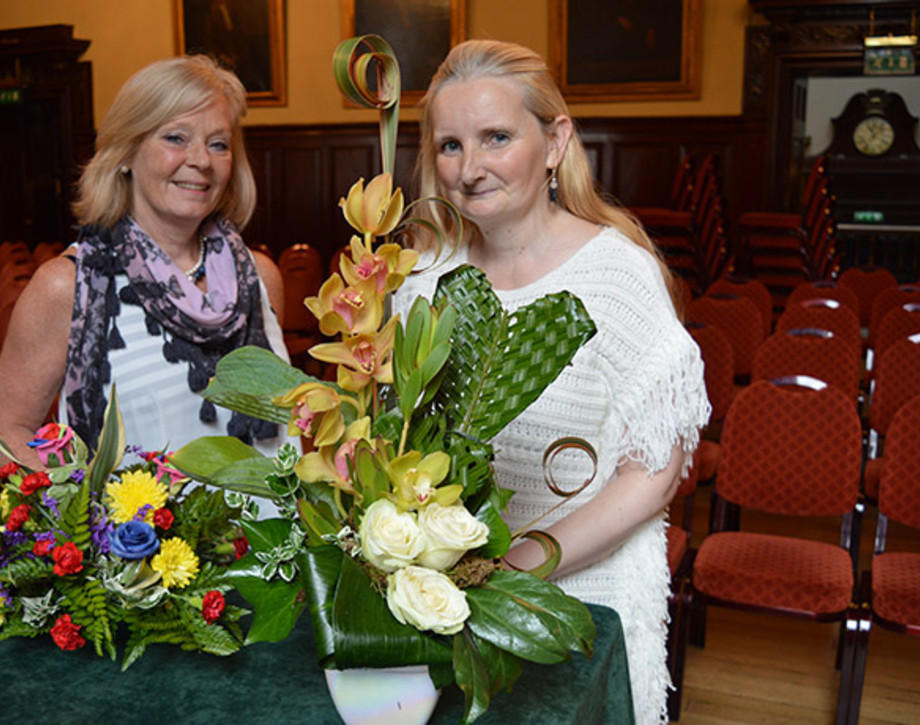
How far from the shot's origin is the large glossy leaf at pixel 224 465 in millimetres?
1143

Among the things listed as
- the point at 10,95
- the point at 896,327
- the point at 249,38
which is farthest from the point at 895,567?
the point at 10,95

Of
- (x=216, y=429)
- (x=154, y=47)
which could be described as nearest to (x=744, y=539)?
(x=216, y=429)

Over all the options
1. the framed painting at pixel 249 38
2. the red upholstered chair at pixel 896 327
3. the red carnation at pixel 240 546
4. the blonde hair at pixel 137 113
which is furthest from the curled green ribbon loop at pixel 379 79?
the framed painting at pixel 249 38

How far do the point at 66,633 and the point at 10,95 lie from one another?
49.3 ft

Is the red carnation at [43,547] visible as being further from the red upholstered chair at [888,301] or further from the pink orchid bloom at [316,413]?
the red upholstered chair at [888,301]

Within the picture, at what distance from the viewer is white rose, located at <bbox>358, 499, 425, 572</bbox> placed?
1016mm

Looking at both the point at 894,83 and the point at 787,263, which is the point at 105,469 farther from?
the point at 894,83

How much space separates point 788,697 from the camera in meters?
3.47

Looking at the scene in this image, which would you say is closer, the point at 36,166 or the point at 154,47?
the point at 154,47

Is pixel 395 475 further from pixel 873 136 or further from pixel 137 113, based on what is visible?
pixel 873 136

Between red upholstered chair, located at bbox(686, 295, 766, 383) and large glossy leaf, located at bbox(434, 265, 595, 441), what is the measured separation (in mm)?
4786

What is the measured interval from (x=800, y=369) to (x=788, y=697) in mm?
1765

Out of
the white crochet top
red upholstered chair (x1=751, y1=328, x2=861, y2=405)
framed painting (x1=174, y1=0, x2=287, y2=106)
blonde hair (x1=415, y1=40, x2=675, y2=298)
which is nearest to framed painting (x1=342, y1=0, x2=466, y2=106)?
framed painting (x1=174, y1=0, x2=287, y2=106)

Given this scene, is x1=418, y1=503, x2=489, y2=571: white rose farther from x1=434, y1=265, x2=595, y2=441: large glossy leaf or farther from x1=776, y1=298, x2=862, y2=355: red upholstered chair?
x1=776, y1=298, x2=862, y2=355: red upholstered chair
